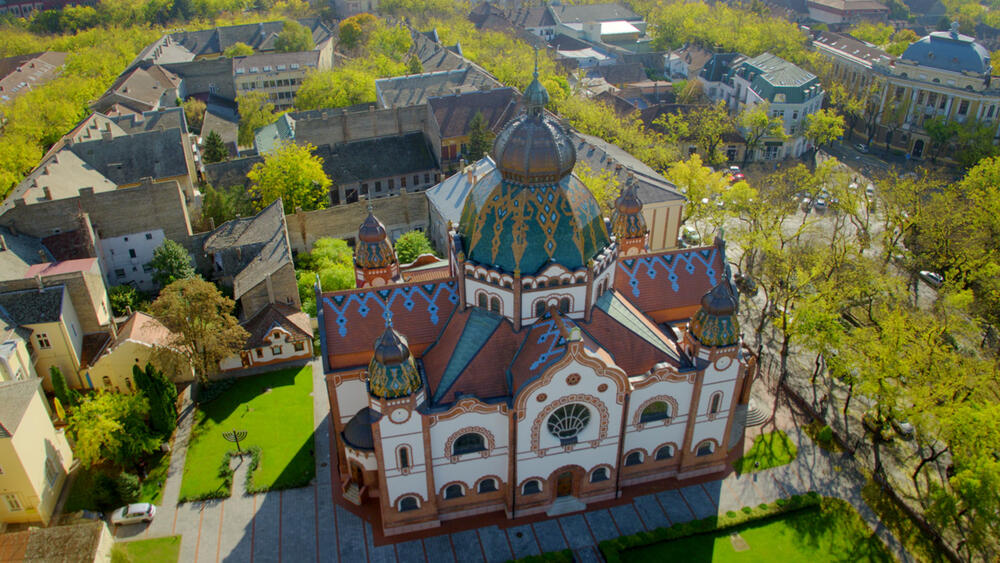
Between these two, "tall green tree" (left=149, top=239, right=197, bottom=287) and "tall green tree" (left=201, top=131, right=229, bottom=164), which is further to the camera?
"tall green tree" (left=201, top=131, right=229, bottom=164)

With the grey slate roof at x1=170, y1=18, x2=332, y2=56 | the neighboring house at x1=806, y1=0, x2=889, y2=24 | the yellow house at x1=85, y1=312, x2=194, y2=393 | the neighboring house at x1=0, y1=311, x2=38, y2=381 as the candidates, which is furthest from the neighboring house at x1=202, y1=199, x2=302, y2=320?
the neighboring house at x1=806, y1=0, x2=889, y2=24

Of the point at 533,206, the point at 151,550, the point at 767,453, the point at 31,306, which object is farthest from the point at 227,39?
the point at 767,453

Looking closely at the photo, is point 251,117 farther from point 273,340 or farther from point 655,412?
point 655,412

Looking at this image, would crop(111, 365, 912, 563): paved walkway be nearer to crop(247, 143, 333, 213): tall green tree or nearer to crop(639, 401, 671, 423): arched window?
crop(639, 401, 671, 423): arched window

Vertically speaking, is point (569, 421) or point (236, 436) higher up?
point (569, 421)

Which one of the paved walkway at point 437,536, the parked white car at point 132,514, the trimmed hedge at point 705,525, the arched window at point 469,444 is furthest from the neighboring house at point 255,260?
the trimmed hedge at point 705,525

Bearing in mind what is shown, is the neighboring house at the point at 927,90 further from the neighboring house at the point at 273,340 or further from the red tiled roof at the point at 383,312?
the neighboring house at the point at 273,340

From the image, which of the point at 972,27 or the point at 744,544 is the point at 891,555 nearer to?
the point at 744,544
